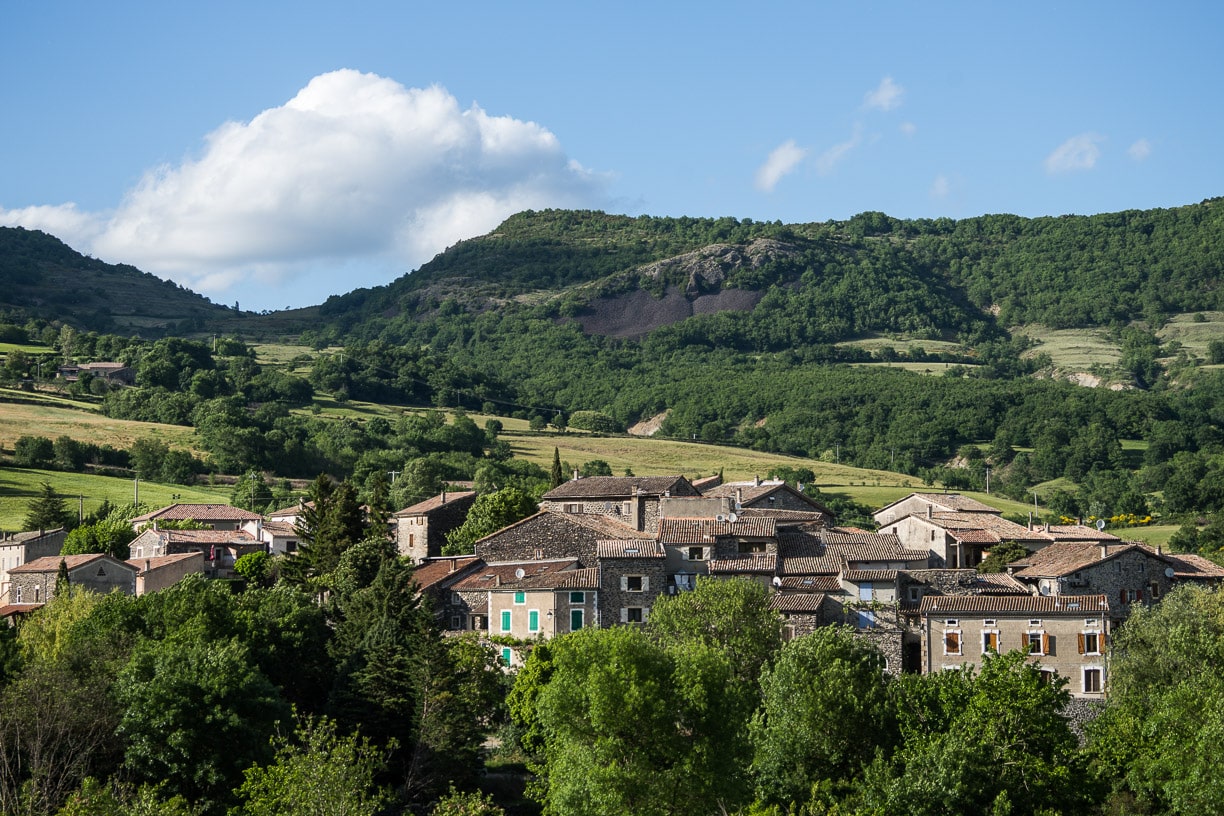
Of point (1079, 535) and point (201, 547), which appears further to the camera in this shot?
point (201, 547)

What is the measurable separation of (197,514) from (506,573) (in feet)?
126

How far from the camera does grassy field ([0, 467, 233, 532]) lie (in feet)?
371

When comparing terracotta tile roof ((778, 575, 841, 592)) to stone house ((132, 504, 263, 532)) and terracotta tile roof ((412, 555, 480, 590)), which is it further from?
stone house ((132, 504, 263, 532))

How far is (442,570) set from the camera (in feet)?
249

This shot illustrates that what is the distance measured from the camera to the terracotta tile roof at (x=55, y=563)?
83688 millimetres

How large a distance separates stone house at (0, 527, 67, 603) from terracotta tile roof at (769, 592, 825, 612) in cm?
4561

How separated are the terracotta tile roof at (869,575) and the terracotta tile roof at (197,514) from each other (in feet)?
149

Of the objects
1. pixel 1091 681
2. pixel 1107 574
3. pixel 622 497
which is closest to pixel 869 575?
pixel 1091 681

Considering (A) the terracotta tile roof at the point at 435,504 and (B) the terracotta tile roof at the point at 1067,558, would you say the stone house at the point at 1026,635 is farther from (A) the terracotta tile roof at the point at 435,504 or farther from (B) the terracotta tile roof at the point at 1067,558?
(A) the terracotta tile roof at the point at 435,504

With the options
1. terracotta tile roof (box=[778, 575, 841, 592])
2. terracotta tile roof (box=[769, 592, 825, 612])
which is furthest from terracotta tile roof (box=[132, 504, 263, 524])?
terracotta tile roof (box=[769, 592, 825, 612])

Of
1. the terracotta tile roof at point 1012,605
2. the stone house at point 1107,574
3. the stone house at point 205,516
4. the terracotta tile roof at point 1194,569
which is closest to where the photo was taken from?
the terracotta tile roof at point 1012,605

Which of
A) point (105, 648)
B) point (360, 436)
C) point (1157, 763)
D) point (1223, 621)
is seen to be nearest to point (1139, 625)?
point (1223, 621)

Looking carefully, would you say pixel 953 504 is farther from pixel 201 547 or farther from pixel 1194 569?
pixel 201 547

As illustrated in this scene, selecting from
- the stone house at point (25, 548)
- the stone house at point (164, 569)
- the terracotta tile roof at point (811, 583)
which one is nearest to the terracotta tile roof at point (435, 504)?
the stone house at point (164, 569)
